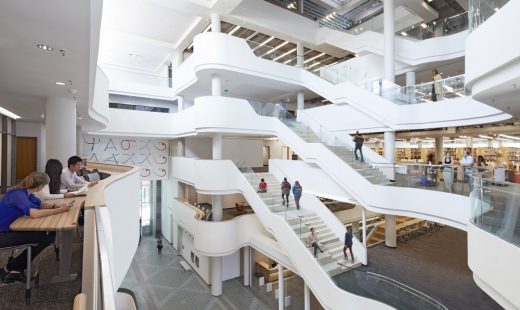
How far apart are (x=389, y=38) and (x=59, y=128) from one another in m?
12.5

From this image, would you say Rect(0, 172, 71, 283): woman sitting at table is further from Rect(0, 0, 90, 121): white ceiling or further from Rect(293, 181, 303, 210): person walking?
Rect(293, 181, 303, 210): person walking

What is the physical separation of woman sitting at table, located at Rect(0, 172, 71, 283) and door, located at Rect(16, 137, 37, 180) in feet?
37.9

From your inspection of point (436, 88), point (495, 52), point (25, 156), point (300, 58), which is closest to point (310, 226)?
point (436, 88)

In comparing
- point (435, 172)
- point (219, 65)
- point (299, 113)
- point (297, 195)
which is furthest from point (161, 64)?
point (435, 172)

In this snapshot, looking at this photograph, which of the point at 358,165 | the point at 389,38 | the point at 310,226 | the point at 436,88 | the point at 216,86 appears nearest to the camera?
the point at 436,88

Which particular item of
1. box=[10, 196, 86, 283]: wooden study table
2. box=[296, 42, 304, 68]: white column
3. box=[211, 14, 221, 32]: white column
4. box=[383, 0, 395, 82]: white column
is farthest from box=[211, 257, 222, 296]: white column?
box=[383, 0, 395, 82]: white column

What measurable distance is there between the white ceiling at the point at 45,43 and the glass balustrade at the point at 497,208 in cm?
679

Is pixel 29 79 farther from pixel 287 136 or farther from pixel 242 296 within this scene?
pixel 242 296

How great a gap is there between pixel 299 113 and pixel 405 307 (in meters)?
10.4

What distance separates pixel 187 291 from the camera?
1159cm

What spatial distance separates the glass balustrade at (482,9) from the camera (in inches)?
183

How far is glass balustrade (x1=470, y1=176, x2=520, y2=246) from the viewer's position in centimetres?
441

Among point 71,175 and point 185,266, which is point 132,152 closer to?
point 185,266

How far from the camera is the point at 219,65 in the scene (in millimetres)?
11398
